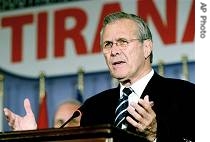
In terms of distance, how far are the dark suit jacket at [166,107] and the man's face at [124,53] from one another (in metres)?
0.09

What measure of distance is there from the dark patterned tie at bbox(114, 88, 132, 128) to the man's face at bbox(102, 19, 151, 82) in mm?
61

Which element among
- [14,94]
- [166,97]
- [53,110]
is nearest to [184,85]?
[166,97]

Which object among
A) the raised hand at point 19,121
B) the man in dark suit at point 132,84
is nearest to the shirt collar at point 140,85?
the man in dark suit at point 132,84

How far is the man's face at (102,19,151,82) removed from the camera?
2.34 m

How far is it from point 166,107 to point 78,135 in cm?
65

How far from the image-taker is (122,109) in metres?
2.27

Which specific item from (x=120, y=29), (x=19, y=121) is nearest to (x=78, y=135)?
(x=19, y=121)

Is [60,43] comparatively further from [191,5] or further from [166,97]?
[166,97]

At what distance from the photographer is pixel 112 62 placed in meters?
2.34

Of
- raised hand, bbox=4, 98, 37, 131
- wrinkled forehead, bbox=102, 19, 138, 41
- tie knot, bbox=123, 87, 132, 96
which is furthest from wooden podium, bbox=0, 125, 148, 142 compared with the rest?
wrinkled forehead, bbox=102, 19, 138, 41

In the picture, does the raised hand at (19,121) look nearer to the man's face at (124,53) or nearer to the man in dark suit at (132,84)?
the man in dark suit at (132,84)

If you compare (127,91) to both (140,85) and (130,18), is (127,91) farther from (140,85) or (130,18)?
(130,18)
